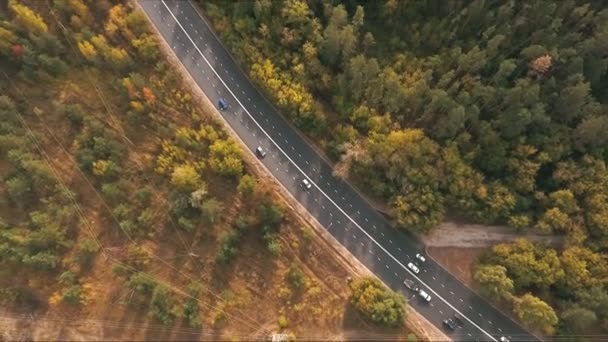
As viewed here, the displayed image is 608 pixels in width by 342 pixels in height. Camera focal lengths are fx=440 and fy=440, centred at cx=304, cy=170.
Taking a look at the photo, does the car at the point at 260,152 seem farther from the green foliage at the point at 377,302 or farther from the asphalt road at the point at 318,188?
the green foliage at the point at 377,302

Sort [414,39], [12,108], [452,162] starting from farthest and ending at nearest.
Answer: [12,108], [414,39], [452,162]

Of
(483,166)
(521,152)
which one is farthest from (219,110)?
(521,152)

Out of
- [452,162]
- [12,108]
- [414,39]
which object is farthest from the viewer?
[12,108]

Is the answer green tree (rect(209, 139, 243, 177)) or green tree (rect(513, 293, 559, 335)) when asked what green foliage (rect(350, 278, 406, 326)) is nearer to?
green tree (rect(513, 293, 559, 335))

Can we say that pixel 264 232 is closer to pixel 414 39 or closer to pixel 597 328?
pixel 414 39

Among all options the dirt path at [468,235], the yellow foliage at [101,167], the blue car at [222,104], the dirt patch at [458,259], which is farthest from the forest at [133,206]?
the dirt path at [468,235]

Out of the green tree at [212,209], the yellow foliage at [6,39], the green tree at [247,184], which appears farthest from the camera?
the yellow foliage at [6,39]
